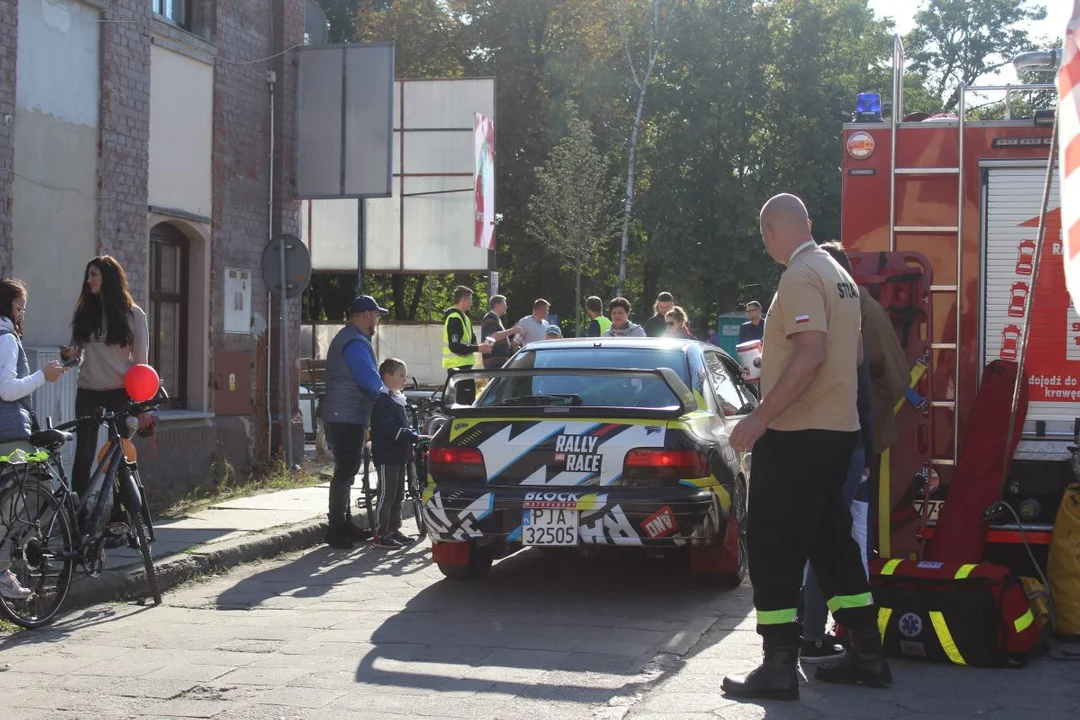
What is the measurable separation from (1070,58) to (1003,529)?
10.8 feet

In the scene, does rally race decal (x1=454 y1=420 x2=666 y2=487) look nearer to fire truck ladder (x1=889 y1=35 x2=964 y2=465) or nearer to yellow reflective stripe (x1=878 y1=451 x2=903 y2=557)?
yellow reflective stripe (x1=878 y1=451 x2=903 y2=557)

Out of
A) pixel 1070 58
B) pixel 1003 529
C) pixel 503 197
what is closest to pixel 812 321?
pixel 1070 58

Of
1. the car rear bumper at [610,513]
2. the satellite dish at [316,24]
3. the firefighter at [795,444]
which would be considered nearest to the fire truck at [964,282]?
the car rear bumper at [610,513]

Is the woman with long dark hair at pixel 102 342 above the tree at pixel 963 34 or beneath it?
beneath

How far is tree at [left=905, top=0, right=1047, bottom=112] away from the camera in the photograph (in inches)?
A: 2301

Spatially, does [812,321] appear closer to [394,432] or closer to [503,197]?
[394,432]

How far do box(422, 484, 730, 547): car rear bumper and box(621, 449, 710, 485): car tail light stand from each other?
7 cm

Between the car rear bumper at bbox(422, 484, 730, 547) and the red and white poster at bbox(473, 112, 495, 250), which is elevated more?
the red and white poster at bbox(473, 112, 495, 250)

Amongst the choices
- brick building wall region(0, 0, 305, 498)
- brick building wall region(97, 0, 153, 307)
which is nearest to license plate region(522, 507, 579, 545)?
brick building wall region(0, 0, 305, 498)

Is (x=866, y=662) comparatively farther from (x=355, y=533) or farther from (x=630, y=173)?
(x=630, y=173)

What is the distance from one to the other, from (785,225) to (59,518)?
4.27 m

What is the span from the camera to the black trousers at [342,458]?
33.5ft

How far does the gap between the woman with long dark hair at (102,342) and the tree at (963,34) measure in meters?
54.2

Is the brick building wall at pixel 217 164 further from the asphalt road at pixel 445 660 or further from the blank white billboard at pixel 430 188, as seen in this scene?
the blank white billboard at pixel 430 188
